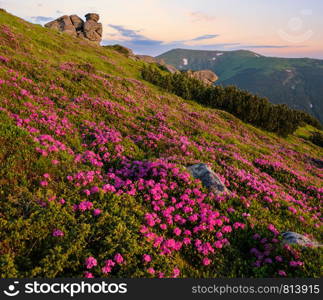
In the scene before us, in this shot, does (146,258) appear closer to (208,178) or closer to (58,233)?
(58,233)

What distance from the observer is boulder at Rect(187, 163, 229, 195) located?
9277 millimetres

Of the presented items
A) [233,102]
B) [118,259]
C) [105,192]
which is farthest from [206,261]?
[233,102]

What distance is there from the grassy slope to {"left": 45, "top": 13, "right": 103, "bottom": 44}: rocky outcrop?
276 feet

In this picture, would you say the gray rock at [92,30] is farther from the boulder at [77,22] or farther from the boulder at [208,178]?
the boulder at [208,178]

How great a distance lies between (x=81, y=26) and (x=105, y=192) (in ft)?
344

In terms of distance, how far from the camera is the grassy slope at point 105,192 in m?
5.25

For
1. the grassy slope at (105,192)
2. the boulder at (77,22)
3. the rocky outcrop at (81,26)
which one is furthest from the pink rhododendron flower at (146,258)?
the boulder at (77,22)

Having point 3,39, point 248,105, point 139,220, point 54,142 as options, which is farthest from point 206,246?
point 248,105

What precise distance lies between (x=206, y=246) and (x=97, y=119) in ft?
31.3

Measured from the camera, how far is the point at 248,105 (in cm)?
3625

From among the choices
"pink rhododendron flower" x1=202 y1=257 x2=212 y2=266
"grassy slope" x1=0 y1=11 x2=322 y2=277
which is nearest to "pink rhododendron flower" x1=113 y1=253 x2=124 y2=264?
"grassy slope" x1=0 y1=11 x2=322 y2=277

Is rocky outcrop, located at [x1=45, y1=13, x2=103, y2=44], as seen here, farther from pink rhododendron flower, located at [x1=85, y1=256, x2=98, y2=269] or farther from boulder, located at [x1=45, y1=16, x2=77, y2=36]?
pink rhododendron flower, located at [x1=85, y1=256, x2=98, y2=269]

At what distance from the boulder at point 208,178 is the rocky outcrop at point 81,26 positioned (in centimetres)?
9128

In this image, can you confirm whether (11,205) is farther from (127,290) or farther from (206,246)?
(206,246)
